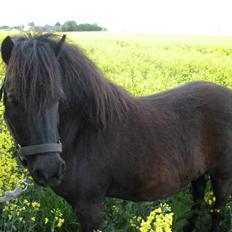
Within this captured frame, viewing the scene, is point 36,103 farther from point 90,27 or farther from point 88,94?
point 90,27

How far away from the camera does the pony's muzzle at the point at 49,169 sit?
2.37 meters

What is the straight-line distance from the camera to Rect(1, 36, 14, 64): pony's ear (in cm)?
249

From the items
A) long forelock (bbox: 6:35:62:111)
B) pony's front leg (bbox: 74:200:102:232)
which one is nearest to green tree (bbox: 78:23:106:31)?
pony's front leg (bbox: 74:200:102:232)

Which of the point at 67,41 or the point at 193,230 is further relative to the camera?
the point at 193,230

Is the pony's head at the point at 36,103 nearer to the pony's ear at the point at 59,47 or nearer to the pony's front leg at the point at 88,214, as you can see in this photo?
the pony's ear at the point at 59,47

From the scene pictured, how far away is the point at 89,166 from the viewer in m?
2.88

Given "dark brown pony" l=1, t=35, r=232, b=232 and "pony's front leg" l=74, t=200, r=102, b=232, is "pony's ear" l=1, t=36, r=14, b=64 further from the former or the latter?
"pony's front leg" l=74, t=200, r=102, b=232

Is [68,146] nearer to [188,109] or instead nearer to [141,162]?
[141,162]

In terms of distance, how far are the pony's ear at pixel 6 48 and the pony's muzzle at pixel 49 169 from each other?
0.73 meters

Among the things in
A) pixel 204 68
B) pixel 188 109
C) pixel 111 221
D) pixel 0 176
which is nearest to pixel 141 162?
pixel 188 109

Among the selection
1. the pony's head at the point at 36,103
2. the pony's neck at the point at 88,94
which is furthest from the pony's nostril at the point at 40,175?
the pony's neck at the point at 88,94

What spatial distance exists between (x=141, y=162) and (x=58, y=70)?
41.4 inches

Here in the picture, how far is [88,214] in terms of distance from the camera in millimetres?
2924

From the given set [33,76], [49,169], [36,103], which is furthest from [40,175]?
[33,76]
